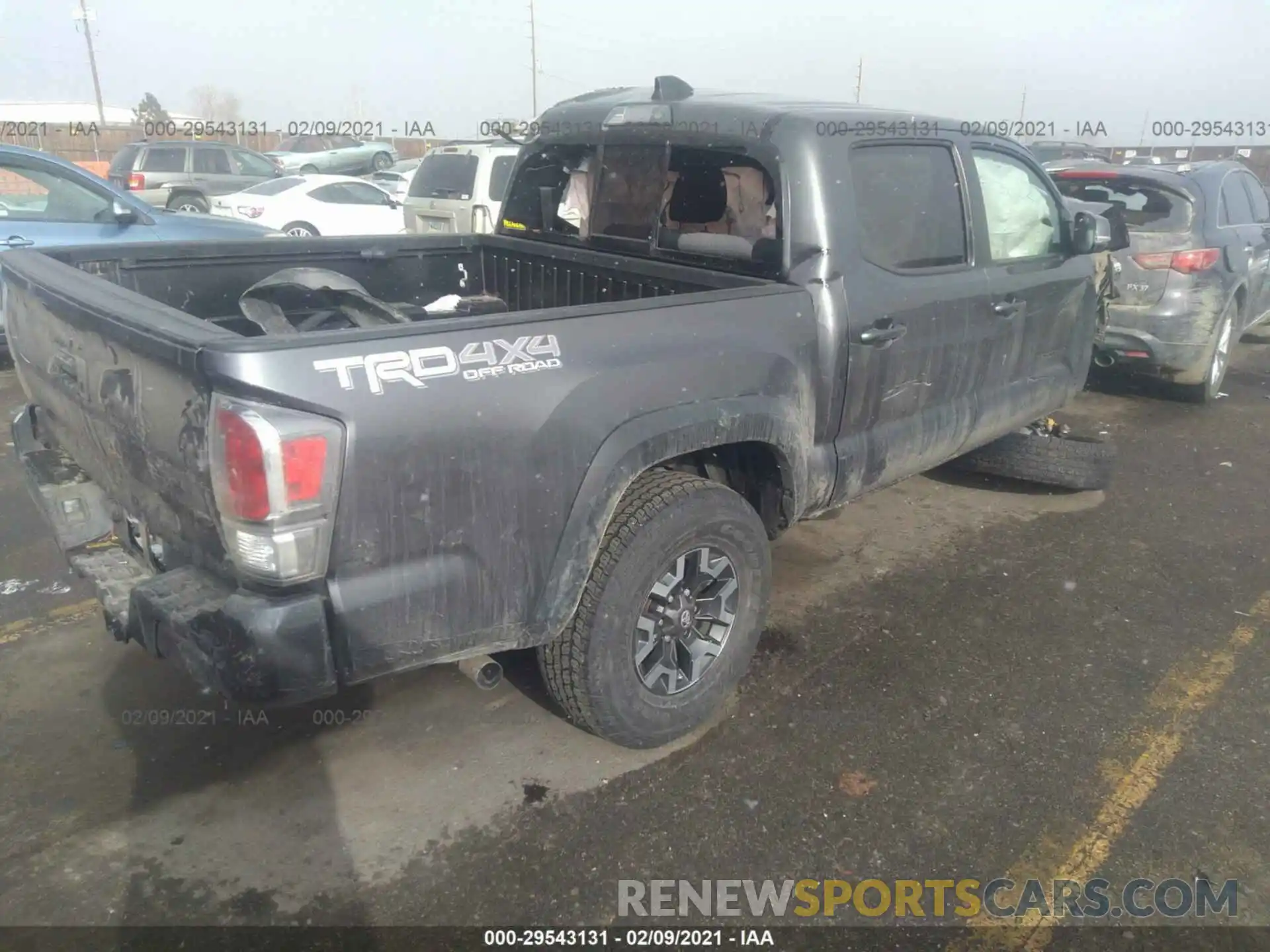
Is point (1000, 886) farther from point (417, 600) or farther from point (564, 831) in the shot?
point (417, 600)

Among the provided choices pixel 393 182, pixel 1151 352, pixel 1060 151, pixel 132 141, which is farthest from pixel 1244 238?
pixel 132 141

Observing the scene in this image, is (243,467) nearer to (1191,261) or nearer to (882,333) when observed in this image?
(882,333)

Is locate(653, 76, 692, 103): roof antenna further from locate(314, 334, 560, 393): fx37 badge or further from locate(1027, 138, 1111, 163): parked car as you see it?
locate(1027, 138, 1111, 163): parked car

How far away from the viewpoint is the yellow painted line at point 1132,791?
2373mm

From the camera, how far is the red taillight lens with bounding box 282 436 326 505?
6.61 feet

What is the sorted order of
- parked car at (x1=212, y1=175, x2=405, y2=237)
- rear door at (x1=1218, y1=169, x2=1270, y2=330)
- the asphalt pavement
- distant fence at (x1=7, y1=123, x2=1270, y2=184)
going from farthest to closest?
1. distant fence at (x1=7, y1=123, x2=1270, y2=184)
2. parked car at (x1=212, y1=175, x2=405, y2=237)
3. rear door at (x1=1218, y1=169, x2=1270, y2=330)
4. the asphalt pavement

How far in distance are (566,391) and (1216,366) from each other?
662cm

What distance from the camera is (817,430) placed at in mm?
3312

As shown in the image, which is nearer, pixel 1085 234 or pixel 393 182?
pixel 1085 234

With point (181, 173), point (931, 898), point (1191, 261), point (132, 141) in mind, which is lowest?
point (931, 898)

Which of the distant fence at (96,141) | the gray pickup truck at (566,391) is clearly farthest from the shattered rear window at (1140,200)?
the distant fence at (96,141)

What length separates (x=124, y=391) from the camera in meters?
2.42

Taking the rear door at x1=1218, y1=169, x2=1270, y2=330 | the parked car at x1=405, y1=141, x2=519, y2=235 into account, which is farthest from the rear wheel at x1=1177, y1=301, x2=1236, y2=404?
the parked car at x1=405, y1=141, x2=519, y2=235

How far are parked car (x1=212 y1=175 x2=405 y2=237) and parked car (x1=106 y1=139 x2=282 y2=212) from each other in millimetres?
2424
